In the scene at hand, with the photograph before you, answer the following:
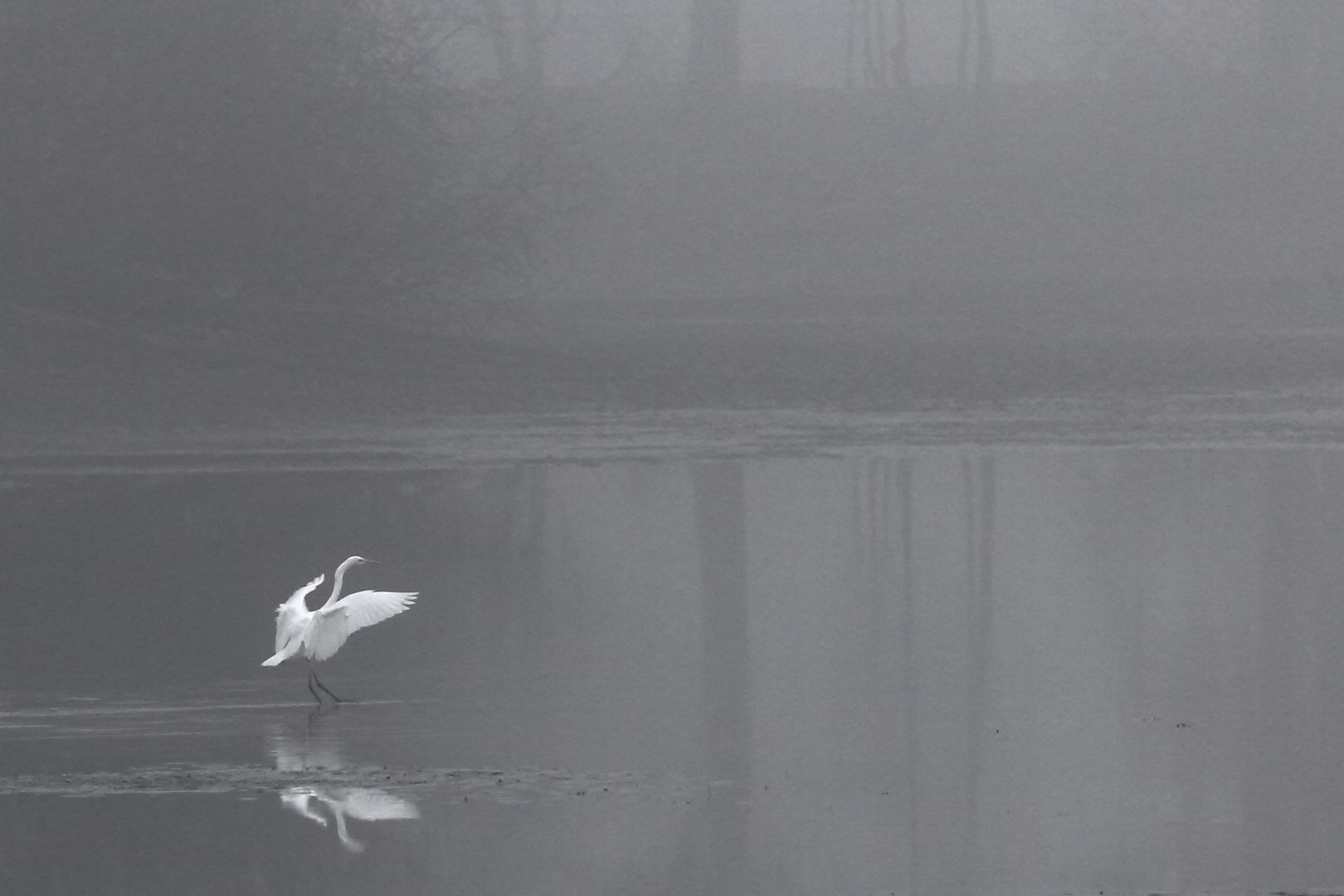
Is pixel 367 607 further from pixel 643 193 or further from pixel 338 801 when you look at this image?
pixel 643 193

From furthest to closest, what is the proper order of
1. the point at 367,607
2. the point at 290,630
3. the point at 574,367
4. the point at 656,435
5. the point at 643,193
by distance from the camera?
the point at 643,193
the point at 574,367
the point at 656,435
the point at 367,607
the point at 290,630

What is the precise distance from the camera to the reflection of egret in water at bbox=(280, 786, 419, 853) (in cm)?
689

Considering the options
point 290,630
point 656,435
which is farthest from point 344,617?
point 656,435

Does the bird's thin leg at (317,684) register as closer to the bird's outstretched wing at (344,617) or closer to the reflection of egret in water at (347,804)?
the bird's outstretched wing at (344,617)

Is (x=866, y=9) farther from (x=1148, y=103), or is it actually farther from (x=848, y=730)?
(x=848, y=730)

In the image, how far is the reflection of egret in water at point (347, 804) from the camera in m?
6.89

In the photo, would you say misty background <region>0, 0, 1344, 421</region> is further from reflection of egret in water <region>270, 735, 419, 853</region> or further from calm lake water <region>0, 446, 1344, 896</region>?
reflection of egret in water <region>270, 735, 419, 853</region>

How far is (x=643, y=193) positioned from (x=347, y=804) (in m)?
17.9

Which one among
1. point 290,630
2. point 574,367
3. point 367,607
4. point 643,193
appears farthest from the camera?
point 643,193

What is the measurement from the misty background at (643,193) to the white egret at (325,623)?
9077 millimetres

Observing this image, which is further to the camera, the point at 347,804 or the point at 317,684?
the point at 317,684

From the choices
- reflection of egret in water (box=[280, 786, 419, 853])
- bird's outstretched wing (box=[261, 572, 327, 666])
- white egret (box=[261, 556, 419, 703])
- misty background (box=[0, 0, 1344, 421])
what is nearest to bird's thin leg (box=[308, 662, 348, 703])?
white egret (box=[261, 556, 419, 703])

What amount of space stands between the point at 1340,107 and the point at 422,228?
40.2 ft

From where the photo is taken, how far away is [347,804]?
23.2 ft
